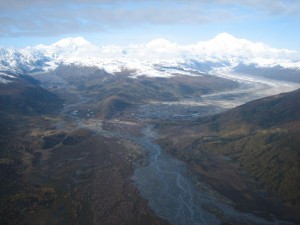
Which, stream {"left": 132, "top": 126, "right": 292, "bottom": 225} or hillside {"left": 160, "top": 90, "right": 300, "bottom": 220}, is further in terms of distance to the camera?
hillside {"left": 160, "top": 90, "right": 300, "bottom": 220}

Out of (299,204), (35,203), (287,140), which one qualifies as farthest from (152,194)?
(287,140)

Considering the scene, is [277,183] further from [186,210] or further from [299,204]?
[186,210]

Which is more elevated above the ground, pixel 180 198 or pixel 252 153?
pixel 252 153

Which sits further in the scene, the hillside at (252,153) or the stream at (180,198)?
the hillside at (252,153)

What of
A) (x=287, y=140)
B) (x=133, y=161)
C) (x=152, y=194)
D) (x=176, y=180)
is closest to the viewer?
(x=152, y=194)

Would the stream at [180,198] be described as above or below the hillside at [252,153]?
below

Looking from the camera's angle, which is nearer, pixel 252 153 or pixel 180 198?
pixel 180 198

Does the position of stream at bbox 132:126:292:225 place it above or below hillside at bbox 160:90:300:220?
below

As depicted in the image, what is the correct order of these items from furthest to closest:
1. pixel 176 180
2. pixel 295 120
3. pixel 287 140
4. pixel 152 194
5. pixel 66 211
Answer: pixel 295 120
pixel 287 140
pixel 176 180
pixel 152 194
pixel 66 211
